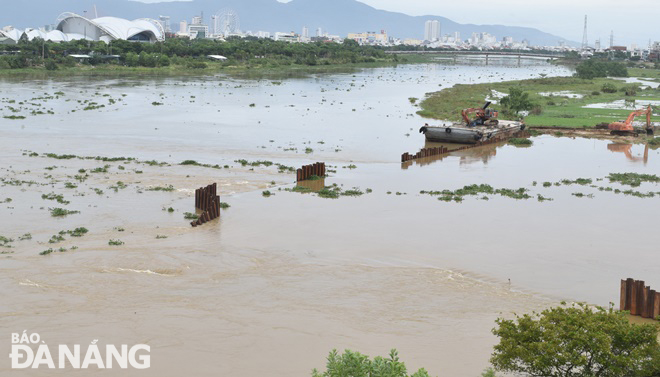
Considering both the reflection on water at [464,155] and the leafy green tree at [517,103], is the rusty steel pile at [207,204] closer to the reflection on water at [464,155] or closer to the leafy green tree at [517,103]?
the reflection on water at [464,155]

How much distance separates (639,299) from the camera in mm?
15188

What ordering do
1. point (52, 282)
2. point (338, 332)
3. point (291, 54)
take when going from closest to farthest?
point (338, 332) < point (52, 282) < point (291, 54)

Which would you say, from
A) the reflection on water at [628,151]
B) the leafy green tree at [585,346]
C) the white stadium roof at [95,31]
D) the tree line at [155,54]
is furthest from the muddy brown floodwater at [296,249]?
the white stadium roof at [95,31]

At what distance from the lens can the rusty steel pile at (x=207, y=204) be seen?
21.5m

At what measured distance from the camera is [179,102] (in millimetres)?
56219

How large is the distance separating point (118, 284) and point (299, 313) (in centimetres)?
422

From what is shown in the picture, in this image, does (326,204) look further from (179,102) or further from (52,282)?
(179,102)

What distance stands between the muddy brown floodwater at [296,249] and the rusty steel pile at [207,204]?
33cm

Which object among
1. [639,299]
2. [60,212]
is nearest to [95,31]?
[60,212]

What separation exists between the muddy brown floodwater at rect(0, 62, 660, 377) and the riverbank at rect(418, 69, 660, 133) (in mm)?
11172

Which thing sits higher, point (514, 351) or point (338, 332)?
point (514, 351)

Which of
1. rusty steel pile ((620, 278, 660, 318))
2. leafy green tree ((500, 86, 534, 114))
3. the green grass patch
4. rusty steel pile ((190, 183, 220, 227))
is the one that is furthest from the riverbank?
rusty steel pile ((620, 278, 660, 318))

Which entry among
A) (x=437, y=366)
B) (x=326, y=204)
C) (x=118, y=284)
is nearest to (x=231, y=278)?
(x=118, y=284)

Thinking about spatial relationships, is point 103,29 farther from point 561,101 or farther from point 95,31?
point 561,101
